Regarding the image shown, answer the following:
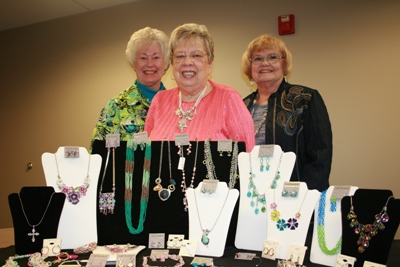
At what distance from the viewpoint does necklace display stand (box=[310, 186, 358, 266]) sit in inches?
55.7

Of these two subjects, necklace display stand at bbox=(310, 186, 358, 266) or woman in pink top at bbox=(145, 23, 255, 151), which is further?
woman in pink top at bbox=(145, 23, 255, 151)

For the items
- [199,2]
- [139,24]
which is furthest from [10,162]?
[199,2]

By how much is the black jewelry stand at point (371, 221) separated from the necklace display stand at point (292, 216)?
134 mm

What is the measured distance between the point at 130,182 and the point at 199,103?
49cm

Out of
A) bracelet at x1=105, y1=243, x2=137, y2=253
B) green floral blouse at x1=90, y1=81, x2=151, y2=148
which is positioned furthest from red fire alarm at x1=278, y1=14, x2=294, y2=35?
bracelet at x1=105, y1=243, x2=137, y2=253

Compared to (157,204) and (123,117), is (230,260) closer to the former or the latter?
(157,204)

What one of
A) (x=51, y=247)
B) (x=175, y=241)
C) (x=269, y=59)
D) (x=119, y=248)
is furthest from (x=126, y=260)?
(x=269, y=59)

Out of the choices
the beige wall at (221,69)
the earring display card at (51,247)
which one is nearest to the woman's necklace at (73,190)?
the earring display card at (51,247)

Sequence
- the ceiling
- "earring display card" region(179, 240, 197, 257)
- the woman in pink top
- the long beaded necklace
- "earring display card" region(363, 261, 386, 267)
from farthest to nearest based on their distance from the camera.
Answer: the ceiling, the woman in pink top, "earring display card" region(179, 240, 197, 257), the long beaded necklace, "earring display card" region(363, 261, 386, 267)

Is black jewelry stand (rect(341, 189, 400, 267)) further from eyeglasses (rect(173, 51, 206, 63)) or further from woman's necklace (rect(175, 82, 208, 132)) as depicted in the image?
eyeglasses (rect(173, 51, 206, 63))

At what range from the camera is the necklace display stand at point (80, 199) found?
168 cm

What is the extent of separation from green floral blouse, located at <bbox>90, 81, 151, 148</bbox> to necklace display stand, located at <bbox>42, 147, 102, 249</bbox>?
1.38 feet

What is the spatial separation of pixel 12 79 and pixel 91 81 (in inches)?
48.8

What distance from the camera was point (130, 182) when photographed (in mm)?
1742
